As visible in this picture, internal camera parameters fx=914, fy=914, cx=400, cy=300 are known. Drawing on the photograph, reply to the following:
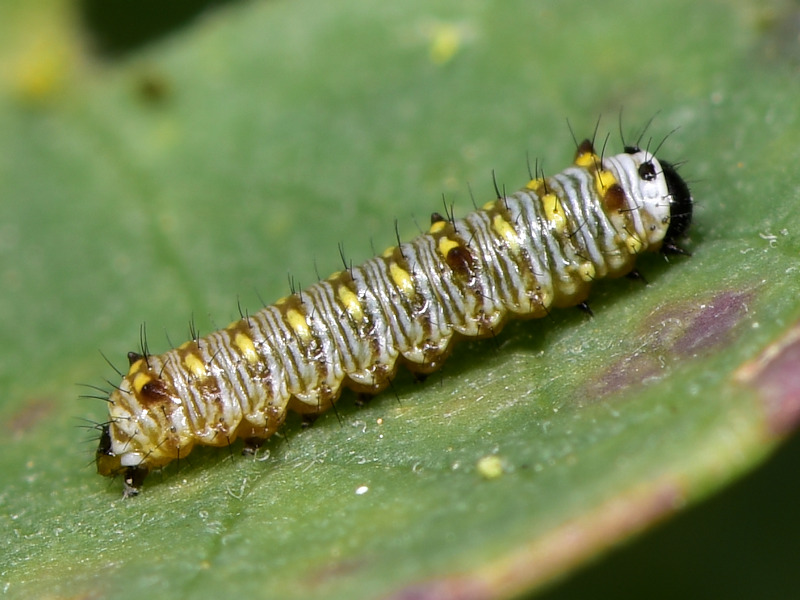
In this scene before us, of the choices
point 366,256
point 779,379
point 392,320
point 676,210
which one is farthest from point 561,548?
point 366,256

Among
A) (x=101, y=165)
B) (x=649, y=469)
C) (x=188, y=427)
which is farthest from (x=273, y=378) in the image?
(x=101, y=165)

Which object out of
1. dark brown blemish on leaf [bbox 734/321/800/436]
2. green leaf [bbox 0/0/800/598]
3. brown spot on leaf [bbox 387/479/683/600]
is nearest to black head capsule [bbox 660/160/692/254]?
green leaf [bbox 0/0/800/598]

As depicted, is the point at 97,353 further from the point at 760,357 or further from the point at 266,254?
the point at 760,357

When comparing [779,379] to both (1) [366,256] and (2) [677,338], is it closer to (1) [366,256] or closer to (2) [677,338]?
(2) [677,338]

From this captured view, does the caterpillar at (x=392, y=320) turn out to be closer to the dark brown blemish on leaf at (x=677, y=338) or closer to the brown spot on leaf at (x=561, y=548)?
the dark brown blemish on leaf at (x=677, y=338)

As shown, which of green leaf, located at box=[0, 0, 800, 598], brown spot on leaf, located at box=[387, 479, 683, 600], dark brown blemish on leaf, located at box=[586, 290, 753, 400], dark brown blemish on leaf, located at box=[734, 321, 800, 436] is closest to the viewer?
brown spot on leaf, located at box=[387, 479, 683, 600]

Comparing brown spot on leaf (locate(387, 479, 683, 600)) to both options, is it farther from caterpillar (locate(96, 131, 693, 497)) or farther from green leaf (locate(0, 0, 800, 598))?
caterpillar (locate(96, 131, 693, 497))
